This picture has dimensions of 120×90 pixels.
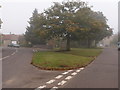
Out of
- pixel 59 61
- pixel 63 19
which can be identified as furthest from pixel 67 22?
pixel 59 61

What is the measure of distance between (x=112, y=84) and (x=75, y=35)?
1237 inches

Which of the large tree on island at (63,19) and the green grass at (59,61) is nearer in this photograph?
the green grass at (59,61)

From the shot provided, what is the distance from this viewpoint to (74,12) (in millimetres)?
42750

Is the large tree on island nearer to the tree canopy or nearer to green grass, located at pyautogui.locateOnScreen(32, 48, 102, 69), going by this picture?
the tree canopy

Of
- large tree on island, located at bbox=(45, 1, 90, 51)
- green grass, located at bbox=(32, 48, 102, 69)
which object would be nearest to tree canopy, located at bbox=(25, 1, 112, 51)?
large tree on island, located at bbox=(45, 1, 90, 51)

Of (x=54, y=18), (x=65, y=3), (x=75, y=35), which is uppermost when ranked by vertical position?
(x=65, y=3)

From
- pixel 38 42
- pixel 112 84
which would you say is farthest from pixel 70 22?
pixel 38 42

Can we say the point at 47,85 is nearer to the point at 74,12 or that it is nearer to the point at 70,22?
the point at 70,22

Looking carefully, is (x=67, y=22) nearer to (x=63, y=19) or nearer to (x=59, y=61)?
(x=63, y=19)

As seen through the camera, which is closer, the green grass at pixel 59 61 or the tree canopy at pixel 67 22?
the green grass at pixel 59 61

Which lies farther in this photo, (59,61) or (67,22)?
(67,22)

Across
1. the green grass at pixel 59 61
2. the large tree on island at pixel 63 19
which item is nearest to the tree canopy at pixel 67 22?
the large tree on island at pixel 63 19

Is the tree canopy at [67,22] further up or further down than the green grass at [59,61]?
further up

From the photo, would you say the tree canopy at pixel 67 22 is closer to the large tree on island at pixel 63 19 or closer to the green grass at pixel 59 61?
the large tree on island at pixel 63 19
